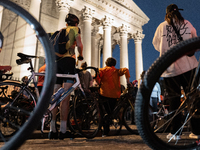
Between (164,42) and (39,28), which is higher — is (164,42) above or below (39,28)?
above

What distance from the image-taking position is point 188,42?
1151 millimetres

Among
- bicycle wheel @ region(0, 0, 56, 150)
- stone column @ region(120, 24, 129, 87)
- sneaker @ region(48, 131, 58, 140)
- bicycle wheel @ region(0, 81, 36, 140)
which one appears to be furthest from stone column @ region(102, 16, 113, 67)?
bicycle wheel @ region(0, 0, 56, 150)

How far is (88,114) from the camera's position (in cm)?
348

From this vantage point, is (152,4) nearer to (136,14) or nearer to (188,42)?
(136,14)

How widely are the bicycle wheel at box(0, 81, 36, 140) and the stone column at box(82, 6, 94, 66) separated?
1370cm

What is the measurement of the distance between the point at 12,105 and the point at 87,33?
15288 millimetres

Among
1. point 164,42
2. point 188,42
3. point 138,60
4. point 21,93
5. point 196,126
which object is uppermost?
point 138,60

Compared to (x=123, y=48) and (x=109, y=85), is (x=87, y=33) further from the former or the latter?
(x=109, y=85)

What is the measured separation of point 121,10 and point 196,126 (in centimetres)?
2075

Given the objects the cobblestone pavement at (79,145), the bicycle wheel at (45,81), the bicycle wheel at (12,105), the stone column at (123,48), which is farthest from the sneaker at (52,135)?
the stone column at (123,48)

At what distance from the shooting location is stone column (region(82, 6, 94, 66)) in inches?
642

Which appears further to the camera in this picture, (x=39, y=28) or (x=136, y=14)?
(x=136, y=14)

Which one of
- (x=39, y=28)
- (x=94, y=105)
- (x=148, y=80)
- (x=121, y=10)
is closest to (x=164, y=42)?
(x=94, y=105)

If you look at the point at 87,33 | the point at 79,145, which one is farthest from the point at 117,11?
the point at 79,145
